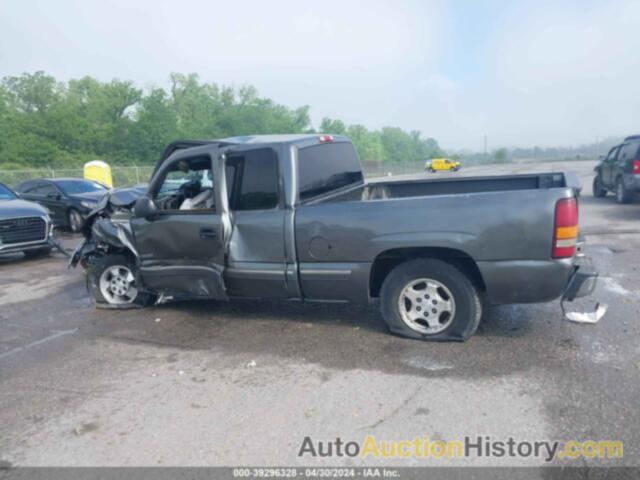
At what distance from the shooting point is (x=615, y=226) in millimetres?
10055

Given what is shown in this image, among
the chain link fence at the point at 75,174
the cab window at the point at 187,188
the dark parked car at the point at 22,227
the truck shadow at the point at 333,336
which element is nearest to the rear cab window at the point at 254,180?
the cab window at the point at 187,188

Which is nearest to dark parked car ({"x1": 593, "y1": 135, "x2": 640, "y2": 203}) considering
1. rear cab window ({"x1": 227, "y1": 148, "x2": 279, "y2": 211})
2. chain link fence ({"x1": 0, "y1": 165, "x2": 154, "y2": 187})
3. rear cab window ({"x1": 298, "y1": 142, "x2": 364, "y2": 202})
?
rear cab window ({"x1": 298, "y1": 142, "x2": 364, "y2": 202})

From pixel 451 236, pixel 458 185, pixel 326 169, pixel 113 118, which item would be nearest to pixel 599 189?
pixel 458 185

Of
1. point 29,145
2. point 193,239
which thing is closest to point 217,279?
point 193,239

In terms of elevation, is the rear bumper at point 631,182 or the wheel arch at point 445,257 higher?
the rear bumper at point 631,182

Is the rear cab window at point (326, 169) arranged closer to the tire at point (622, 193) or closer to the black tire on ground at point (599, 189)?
the tire at point (622, 193)

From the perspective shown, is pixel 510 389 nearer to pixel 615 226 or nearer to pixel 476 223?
pixel 476 223

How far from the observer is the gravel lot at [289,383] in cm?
304

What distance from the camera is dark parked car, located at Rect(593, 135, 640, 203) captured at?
41.1ft

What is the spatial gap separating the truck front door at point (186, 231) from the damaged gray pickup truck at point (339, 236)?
0.05ft

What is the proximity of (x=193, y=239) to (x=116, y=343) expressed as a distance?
4.28 ft

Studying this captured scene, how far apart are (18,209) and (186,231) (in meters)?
6.22

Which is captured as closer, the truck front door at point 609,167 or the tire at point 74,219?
the tire at point 74,219

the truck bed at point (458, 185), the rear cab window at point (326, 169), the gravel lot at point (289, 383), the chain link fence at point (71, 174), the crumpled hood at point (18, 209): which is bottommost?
the gravel lot at point (289, 383)
